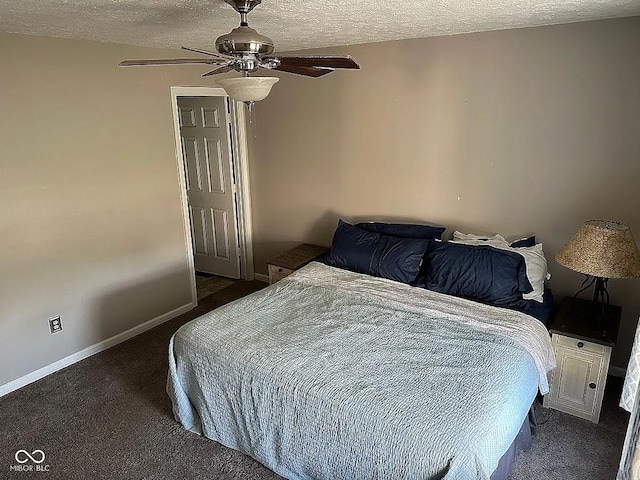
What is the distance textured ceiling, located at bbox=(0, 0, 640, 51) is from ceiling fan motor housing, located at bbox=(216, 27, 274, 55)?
0.49 m

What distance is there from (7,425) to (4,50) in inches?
87.7

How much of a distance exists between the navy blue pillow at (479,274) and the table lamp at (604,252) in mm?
331

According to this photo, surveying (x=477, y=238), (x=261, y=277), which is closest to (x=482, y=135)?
(x=477, y=238)

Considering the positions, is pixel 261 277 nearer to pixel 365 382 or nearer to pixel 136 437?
pixel 136 437

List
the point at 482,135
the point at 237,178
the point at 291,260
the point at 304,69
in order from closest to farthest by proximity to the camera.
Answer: the point at 304,69, the point at 482,135, the point at 291,260, the point at 237,178

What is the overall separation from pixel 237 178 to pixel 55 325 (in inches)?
79.4

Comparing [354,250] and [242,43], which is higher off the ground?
[242,43]

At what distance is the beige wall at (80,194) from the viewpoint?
2.84m

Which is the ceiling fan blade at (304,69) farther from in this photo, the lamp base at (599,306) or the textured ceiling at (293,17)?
the lamp base at (599,306)

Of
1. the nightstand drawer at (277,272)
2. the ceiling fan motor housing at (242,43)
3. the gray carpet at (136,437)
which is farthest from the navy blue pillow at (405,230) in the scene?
the ceiling fan motor housing at (242,43)

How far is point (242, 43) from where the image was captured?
5.34 ft

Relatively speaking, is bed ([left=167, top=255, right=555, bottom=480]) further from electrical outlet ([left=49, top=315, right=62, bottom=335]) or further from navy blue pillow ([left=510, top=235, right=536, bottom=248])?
electrical outlet ([left=49, top=315, right=62, bottom=335])

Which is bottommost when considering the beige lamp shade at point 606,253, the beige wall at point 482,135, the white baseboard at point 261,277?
the white baseboard at point 261,277

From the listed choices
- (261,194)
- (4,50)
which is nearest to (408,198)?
(261,194)
